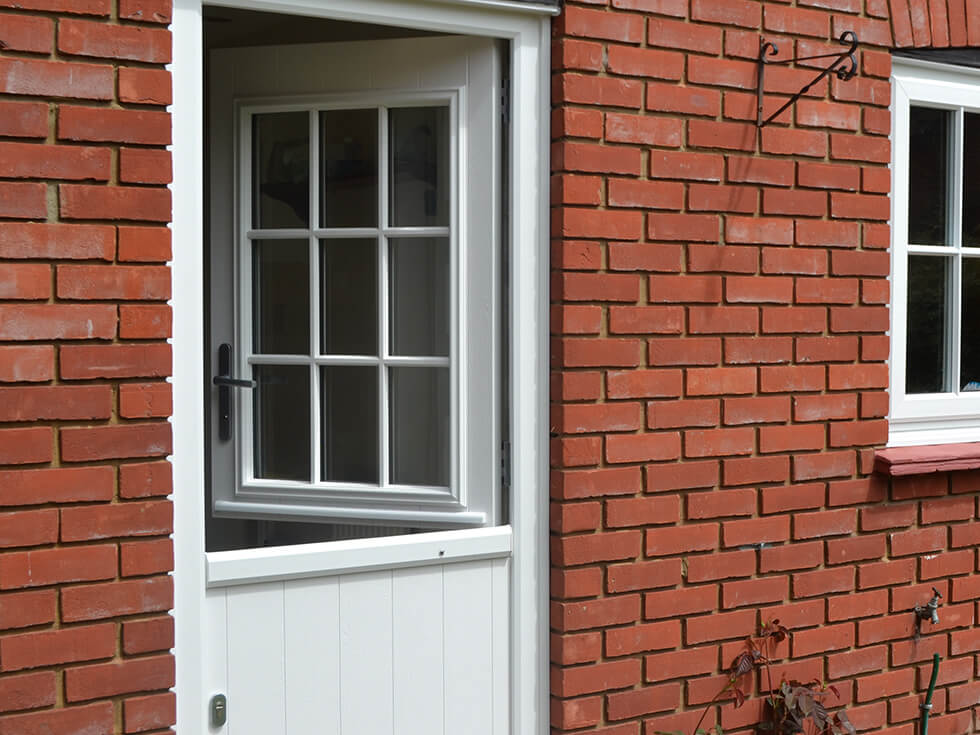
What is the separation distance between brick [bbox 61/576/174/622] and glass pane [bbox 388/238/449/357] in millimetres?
991

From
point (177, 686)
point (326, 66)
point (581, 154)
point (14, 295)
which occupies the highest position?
point (326, 66)

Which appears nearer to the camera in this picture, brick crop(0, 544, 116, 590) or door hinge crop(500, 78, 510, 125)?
brick crop(0, 544, 116, 590)

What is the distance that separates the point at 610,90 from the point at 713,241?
531 millimetres

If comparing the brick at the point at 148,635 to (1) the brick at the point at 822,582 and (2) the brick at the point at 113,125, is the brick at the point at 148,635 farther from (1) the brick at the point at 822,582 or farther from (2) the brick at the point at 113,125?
(1) the brick at the point at 822,582

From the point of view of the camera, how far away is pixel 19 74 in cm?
258

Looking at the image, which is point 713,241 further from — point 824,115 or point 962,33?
point 962,33

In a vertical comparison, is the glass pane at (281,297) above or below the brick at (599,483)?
above

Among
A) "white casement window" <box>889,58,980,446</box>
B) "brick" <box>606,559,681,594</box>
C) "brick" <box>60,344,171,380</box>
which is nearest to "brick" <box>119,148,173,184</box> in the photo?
"brick" <box>60,344,171,380</box>

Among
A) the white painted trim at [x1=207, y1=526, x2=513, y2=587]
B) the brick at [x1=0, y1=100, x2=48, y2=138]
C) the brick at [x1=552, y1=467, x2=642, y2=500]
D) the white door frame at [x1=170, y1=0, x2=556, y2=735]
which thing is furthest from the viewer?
the brick at [x1=552, y1=467, x2=642, y2=500]

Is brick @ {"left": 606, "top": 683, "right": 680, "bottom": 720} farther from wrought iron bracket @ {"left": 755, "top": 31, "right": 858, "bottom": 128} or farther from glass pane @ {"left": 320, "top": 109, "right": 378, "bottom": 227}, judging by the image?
wrought iron bracket @ {"left": 755, "top": 31, "right": 858, "bottom": 128}

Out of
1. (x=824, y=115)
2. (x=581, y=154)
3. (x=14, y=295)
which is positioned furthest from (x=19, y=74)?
(x=824, y=115)

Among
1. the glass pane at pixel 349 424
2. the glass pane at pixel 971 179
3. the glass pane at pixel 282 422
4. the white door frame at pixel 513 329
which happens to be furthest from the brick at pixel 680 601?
the glass pane at pixel 971 179

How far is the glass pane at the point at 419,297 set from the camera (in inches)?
134

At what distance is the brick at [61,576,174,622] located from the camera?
2.67 meters
